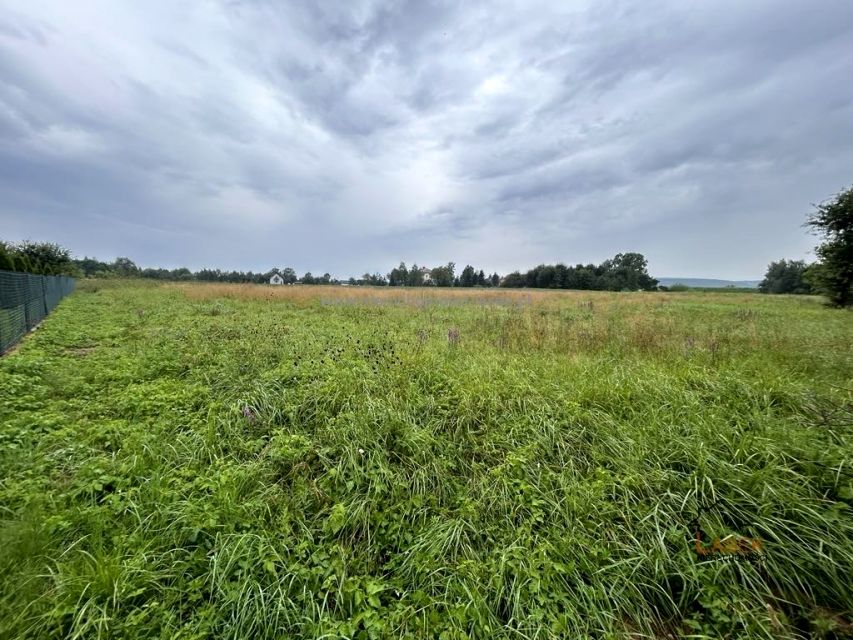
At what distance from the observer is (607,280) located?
6175cm

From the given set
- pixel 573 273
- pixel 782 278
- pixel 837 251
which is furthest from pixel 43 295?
pixel 782 278

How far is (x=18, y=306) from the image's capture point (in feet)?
25.4

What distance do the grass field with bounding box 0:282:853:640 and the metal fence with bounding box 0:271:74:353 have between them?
10.9 ft

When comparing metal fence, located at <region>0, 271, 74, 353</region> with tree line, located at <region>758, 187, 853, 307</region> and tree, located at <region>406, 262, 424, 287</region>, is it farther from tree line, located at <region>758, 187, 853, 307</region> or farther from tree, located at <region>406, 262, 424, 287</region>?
tree, located at <region>406, 262, 424, 287</region>

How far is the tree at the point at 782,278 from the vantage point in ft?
192

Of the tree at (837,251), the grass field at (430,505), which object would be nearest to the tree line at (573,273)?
the tree at (837,251)

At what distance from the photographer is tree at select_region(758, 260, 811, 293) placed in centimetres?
5859

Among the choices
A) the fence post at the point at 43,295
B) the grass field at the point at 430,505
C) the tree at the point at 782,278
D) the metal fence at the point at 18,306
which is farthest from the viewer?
the tree at the point at 782,278

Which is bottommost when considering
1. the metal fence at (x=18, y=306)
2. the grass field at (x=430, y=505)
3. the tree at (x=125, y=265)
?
the grass field at (x=430, y=505)

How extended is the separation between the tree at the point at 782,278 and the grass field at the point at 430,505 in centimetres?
8079

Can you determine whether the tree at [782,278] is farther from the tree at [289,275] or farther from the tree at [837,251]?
the tree at [289,275]

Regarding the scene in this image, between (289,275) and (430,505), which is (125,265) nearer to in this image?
(289,275)

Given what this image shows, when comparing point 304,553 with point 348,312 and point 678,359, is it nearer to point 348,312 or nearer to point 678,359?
point 678,359

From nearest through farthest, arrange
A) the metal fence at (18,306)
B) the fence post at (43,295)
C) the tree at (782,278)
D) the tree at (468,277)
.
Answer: the metal fence at (18,306)
the fence post at (43,295)
the tree at (782,278)
the tree at (468,277)
